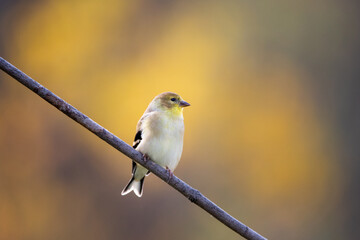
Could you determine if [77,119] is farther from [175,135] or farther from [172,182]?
[175,135]

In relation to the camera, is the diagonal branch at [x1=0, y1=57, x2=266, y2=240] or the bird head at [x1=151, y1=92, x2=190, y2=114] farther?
the bird head at [x1=151, y1=92, x2=190, y2=114]

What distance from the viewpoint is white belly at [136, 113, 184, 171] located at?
7.80ft

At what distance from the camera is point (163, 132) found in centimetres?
242

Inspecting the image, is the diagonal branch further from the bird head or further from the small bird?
the bird head

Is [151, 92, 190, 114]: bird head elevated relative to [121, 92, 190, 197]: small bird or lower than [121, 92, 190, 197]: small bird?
elevated

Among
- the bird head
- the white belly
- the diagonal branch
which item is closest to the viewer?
the diagonal branch

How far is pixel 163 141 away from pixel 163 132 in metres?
0.06

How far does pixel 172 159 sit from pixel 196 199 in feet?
2.63

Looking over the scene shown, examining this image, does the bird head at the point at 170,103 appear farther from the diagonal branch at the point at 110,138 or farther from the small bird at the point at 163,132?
the diagonal branch at the point at 110,138

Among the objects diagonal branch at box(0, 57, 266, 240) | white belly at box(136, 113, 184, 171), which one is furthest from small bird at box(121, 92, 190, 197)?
diagonal branch at box(0, 57, 266, 240)

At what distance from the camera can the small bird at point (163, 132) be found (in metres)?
2.38

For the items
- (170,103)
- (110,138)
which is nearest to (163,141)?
(170,103)

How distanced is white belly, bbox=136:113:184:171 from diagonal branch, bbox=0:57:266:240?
60 centimetres

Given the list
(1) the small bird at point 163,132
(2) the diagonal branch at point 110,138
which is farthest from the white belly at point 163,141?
(2) the diagonal branch at point 110,138
